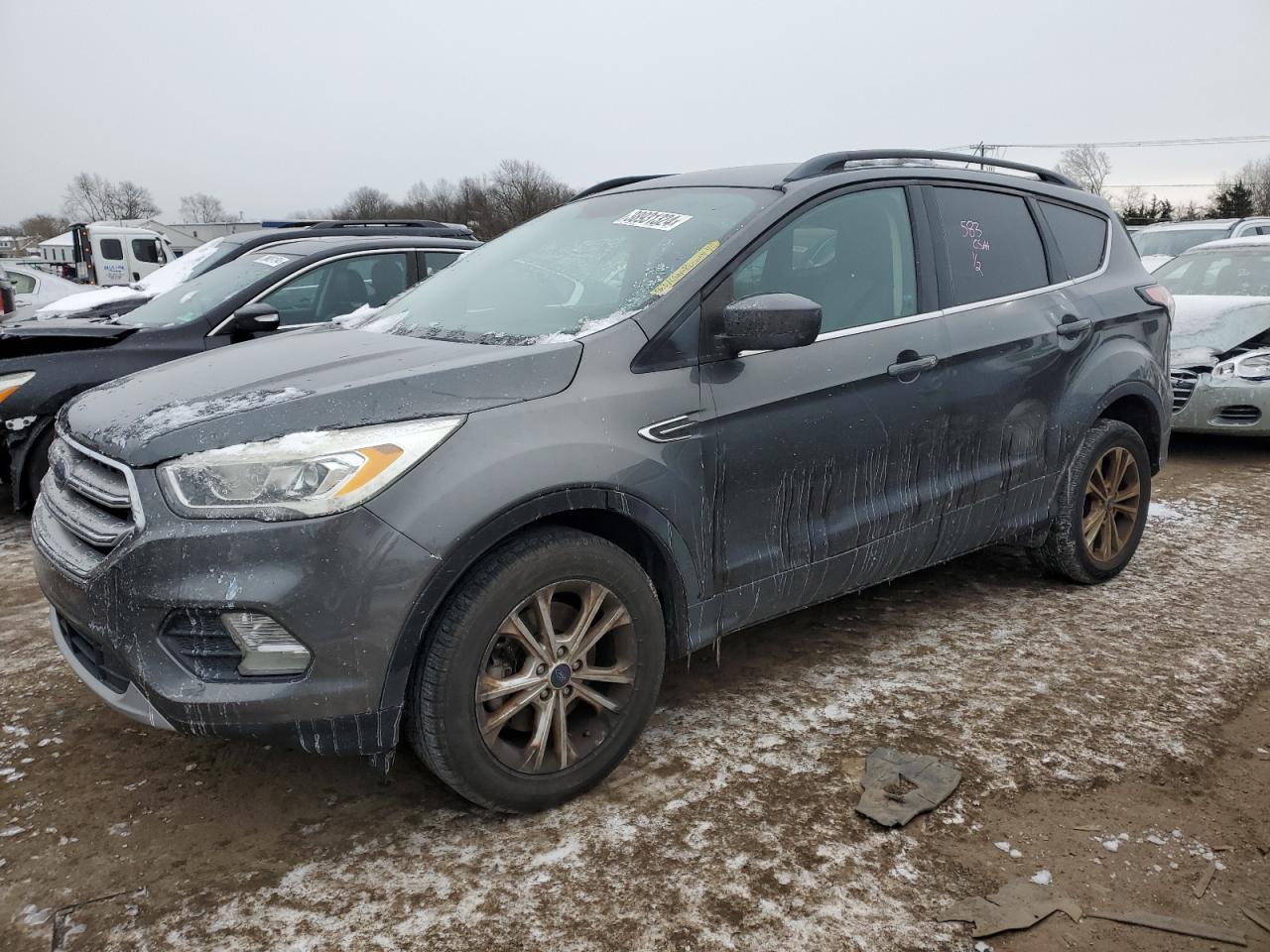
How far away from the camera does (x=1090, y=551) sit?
429 centimetres

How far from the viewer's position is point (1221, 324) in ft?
24.1

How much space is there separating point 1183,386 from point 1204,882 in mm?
5702

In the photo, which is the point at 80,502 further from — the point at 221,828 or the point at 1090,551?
the point at 1090,551

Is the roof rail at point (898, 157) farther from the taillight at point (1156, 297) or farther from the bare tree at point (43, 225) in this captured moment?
the bare tree at point (43, 225)

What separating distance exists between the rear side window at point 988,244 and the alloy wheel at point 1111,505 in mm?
910

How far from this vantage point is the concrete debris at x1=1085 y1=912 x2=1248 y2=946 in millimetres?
2162

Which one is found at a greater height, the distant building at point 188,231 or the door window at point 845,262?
the distant building at point 188,231

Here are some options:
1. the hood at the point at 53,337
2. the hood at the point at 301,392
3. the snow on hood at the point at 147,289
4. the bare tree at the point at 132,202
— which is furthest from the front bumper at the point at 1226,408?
the bare tree at the point at 132,202

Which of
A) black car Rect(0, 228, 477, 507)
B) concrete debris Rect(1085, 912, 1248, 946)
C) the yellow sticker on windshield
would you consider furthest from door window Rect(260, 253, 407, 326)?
concrete debris Rect(1085, 912, 1248, 946)

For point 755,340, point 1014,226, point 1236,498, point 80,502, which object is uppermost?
point 1014,226

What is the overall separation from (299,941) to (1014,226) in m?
3.52

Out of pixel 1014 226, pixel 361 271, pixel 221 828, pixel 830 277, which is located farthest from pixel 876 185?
pixel 361 271

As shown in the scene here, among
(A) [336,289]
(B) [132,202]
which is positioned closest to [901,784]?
(A) [336,289]

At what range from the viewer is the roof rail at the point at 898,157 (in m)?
3.37
